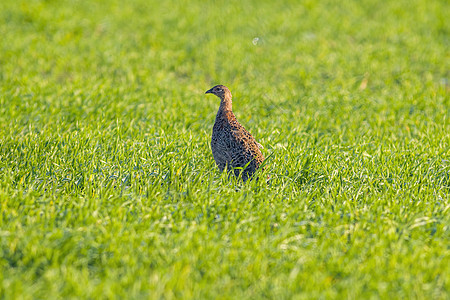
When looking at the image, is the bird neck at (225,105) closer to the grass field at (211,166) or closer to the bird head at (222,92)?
the bird head at (222,92)

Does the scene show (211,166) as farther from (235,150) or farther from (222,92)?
(222,92)

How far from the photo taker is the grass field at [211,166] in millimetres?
3629

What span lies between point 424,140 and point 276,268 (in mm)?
3956

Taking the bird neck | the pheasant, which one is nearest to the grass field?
the pheasant

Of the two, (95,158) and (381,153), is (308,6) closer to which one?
(381,153)

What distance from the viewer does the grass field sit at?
11.9 feet

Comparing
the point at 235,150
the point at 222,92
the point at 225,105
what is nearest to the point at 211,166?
the point at 235,150

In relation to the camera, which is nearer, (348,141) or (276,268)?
(276,268)

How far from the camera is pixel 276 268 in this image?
12.2ft

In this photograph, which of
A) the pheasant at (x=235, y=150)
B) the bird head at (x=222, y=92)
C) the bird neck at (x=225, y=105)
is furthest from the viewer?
the bird head at (x=222, y=92)

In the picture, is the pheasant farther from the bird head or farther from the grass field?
the bird head

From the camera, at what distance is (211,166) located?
18.7 feet

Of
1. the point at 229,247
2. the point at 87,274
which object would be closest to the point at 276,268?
the point at 229,247

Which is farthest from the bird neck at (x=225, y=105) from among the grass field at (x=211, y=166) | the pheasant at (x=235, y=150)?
the grass field at (x=211, y=166)
